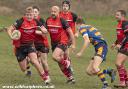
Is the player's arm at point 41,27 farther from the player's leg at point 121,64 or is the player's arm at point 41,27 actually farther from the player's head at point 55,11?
the player's leg at point 121,64

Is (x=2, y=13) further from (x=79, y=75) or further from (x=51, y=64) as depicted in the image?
(x=79, y=75)

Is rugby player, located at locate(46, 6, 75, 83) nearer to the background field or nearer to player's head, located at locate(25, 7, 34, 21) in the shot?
the background field

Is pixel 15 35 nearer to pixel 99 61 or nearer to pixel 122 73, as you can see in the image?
pixel 99 61

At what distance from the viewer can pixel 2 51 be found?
23.4 meters

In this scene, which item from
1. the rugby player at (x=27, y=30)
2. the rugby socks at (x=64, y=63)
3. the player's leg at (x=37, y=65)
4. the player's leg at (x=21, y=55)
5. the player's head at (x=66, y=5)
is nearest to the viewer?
the player's leg at (x=37, y=65)

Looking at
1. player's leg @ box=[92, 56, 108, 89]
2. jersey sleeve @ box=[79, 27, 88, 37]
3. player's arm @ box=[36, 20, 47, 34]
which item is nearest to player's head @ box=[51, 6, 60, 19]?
player's arm @ box=[36, 20, 47, 34]

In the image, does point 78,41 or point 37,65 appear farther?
point 78,41

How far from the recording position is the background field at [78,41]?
14.9 meters

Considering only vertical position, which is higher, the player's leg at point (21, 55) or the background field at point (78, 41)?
the player's leg at point (21, 55)

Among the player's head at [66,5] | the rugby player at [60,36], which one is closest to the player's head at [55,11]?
the rugby player at [60,36]

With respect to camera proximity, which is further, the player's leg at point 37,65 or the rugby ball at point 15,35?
the rugby ball at point 15,35

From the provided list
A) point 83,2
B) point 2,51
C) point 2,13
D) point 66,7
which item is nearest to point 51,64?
point 66,7

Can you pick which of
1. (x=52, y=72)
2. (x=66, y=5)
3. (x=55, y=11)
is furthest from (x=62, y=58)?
(x=66, y=5)

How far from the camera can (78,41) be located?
96.2 ft
